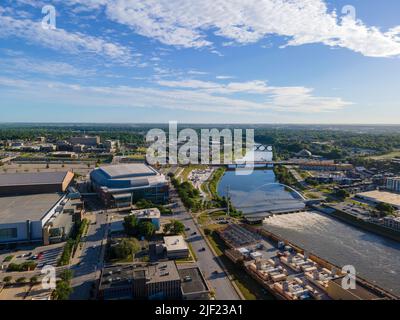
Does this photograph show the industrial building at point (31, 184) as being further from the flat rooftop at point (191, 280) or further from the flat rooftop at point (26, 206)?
the flat rooftop at point (191, 280)

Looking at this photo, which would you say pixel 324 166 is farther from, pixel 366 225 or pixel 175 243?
pixel 175 243

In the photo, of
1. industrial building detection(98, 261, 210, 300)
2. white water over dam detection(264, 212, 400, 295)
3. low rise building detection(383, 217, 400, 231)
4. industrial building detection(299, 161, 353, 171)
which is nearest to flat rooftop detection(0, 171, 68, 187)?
industrial building detection(98, 261, 210, 300)

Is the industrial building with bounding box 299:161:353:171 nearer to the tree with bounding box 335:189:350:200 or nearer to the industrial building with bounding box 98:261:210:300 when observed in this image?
the tree with bounding box 335:189:350:200

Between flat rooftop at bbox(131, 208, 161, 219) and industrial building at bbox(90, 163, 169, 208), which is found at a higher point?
industrial building at bbox(90, 163, 169, 208)

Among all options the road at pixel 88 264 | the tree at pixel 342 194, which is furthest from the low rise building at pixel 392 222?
the road at pixel 88 264

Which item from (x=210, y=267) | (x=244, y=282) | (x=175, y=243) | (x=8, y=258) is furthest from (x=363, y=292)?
(x=8, y=258)
